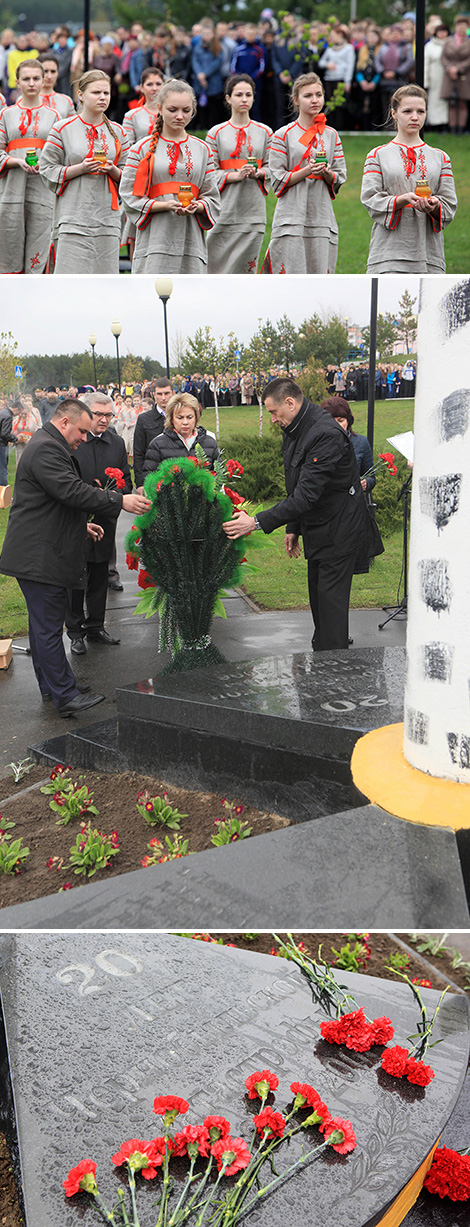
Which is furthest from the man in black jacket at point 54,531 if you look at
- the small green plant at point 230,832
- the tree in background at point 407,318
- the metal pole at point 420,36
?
the metal pole at point 420,36

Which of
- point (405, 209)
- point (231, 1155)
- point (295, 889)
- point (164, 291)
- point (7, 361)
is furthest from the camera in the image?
point (405, 209)

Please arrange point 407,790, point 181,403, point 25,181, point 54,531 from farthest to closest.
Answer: point 25,181, point 54,531, point 181,403, point 407,790

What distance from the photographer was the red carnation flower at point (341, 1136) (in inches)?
83.3

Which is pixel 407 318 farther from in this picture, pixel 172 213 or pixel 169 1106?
pixel 169 1106

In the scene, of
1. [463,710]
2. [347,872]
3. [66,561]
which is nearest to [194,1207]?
[347,872]

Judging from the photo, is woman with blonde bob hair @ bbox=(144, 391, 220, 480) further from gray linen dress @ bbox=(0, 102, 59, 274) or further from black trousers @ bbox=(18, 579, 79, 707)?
gray linen dress @ bbox=(0, 102, 59, 274)

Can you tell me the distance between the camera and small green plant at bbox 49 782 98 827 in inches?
153

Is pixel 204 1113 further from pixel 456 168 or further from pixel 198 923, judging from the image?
pixel 456 168

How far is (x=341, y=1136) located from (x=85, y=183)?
14.3 feet

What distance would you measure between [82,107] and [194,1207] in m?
4.63

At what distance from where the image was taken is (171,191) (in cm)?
440

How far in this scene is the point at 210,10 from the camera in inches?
525

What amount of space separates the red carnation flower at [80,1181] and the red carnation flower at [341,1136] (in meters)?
0.55

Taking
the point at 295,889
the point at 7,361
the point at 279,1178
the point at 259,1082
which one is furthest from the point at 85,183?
the point at 279,1178
